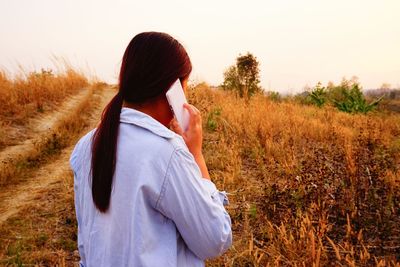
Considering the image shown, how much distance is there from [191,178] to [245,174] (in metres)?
3.79

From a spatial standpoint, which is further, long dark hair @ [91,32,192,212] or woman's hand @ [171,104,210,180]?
woman's hand @ [171,104,210,180]

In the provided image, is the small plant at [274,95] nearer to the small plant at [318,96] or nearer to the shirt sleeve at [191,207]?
the small plant at [318,96]

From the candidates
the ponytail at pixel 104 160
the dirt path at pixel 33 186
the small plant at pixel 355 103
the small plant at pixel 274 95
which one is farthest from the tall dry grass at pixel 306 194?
the small plant at pixel 355 103

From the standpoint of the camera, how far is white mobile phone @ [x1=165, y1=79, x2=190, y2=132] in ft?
5.02

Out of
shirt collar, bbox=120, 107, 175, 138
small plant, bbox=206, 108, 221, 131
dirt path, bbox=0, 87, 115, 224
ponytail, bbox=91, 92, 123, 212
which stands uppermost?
shirt collar, bbox=120, 107, 175, 138

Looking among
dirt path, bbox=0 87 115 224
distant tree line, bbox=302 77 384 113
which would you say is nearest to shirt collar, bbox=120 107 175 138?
dirt path, bbox=0 87 115 224

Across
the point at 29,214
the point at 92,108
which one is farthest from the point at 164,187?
the point at 92,108

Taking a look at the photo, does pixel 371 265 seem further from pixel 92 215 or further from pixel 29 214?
pixel 29 214

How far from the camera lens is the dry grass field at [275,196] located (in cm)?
303

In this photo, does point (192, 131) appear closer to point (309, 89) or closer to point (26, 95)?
point (26, 95)

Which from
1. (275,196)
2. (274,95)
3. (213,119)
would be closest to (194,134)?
(275,196)

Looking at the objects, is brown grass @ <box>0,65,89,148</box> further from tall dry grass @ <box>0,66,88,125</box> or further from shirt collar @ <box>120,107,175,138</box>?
shirt collar @ <box>120,107,175,138</box>

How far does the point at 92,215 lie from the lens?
1484 millimetres

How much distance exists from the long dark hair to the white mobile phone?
0.03 m
